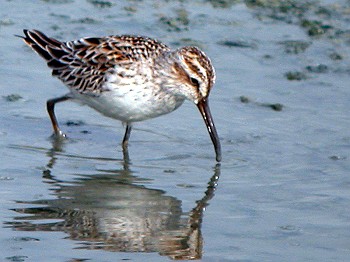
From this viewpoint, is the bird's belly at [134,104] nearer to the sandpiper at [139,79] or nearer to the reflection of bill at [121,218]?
the sandpiper at [139,79]

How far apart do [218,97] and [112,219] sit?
4.03 m

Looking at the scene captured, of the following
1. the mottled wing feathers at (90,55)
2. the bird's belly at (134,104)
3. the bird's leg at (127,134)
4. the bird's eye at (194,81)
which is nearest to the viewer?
the bird's eye at (194,81)

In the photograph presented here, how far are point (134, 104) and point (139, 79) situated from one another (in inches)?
10.5

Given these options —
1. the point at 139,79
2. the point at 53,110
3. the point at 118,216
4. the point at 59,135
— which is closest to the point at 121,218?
the point at 118,216

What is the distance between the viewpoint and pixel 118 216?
29.1 feet

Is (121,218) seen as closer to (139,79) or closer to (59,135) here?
(139,79)

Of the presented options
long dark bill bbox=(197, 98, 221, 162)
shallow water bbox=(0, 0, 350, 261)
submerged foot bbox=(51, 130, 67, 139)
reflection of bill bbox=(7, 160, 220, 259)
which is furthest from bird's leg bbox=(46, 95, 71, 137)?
long dark bill bbox=(197, 98, 221, 162)

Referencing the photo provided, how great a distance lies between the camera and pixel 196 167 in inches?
412

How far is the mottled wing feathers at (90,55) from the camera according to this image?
10.9 metres

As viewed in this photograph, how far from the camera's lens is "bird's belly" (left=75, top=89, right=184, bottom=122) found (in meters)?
10.7

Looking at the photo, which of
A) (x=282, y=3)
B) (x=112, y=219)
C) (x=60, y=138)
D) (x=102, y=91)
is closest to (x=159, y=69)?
(x=102, y=91)

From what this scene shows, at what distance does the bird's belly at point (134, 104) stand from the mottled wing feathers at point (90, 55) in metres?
0.15

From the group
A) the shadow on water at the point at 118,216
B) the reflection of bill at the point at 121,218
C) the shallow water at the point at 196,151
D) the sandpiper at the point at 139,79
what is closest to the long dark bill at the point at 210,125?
the sandpiper at the point at 139,79

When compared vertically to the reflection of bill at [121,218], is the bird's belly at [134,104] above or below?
above
